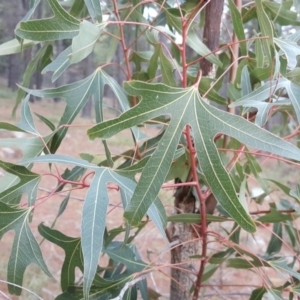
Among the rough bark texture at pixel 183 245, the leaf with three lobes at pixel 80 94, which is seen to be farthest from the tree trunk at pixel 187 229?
the leaf with three lobes at pixel 80 94

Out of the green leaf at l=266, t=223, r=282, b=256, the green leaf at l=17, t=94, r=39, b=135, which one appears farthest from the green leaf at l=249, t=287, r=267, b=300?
the green leaf at l=17, t=94, r=39, b=135

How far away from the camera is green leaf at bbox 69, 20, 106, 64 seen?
439 mm

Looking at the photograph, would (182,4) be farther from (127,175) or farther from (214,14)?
(127,175)

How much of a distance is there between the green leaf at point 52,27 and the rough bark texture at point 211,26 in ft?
1.12

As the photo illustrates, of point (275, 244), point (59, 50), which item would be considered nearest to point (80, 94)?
point (275, 244)

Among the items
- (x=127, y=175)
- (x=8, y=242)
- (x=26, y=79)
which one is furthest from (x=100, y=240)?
(x=8, y=242)

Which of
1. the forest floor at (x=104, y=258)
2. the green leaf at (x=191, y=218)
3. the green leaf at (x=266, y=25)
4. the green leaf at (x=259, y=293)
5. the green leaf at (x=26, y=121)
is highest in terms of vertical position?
the green leaf at (x=266, y=25)

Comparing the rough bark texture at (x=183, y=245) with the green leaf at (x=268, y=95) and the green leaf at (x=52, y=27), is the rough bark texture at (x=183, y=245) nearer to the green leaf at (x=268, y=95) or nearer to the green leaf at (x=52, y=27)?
the green leaf at (x=268, y=95)

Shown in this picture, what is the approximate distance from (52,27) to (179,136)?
0.65 ft

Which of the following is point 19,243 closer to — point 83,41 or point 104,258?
point 83,41

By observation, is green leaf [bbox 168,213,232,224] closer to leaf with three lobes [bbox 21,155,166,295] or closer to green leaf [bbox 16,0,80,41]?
leaf with three lobes [bbox 21,155,166,295]

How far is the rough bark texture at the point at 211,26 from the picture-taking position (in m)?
0.76

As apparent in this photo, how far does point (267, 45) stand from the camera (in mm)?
519

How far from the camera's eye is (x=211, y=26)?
31.0 inches
